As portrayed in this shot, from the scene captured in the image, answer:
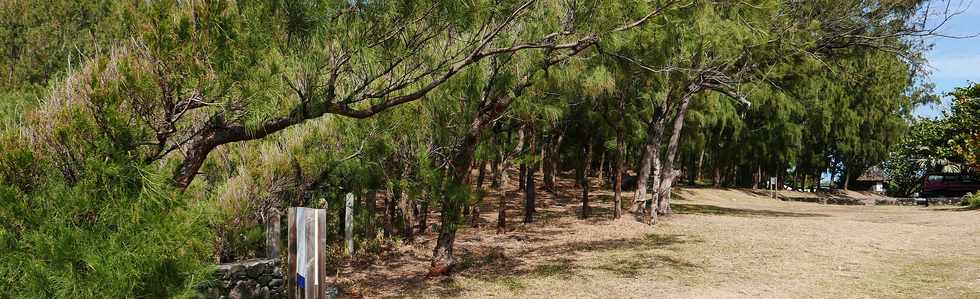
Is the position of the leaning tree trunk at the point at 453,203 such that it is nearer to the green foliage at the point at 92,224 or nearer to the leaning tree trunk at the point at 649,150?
the green foliage at the point at 92,224

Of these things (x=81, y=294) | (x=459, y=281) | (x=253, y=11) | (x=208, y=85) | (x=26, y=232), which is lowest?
(x=459, y=281)

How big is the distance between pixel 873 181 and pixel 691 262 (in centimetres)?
4279

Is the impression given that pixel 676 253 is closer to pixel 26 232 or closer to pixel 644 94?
pixel 644 94

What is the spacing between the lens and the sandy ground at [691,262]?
7.64 m

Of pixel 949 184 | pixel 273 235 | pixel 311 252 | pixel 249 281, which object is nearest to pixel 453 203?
pixel 273 235

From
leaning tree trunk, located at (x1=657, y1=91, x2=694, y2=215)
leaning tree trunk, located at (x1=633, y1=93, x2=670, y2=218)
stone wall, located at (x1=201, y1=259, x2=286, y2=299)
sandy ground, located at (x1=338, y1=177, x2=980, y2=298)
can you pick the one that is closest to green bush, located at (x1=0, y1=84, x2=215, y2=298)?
stone wall, located at (x1=201, y1=259, x2=286, y2=299)

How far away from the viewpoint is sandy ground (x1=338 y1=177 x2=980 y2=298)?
25.1 feet

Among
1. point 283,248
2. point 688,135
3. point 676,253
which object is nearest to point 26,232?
point 283,248

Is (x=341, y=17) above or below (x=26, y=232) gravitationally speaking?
above

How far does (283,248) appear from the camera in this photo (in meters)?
7.95

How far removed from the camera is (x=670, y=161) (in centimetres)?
1426

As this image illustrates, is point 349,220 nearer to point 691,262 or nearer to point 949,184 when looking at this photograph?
point 691,262

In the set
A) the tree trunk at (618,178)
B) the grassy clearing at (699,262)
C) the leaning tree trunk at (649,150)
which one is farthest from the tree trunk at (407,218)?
the leaning tree trunk at (649,150)

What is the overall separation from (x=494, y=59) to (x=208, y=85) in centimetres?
382
